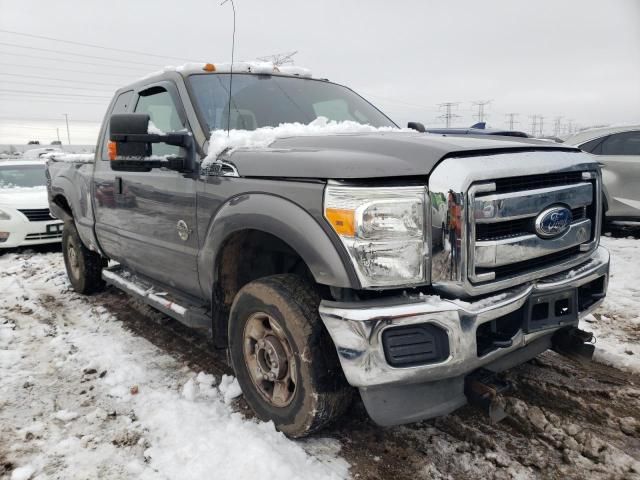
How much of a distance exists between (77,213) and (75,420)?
105 inches

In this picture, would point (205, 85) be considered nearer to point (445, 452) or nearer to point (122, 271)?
point (122, 271)

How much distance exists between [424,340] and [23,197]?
804 centimetres

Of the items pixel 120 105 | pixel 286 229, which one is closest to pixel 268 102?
pixel 286 229

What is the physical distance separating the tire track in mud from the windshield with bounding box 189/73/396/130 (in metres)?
1.74

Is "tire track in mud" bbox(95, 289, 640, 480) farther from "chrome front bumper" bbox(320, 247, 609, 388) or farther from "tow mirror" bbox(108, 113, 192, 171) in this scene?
"tow mirror" bbox(108, 113, 192, 171)

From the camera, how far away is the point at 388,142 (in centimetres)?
223

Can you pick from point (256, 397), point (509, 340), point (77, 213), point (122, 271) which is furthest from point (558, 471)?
point (77, 213)

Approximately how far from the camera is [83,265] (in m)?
5.16

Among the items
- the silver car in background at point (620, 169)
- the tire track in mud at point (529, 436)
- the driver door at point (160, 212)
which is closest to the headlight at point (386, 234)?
the tire track in mud at point (529, 436)

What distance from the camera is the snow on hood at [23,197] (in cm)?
769

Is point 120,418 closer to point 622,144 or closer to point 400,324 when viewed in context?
point 400,324

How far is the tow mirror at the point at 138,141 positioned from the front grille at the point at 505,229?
5.78ft

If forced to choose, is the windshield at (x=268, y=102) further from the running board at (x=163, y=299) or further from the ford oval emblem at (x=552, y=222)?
the ford oval emblem at (x=552, y=222)

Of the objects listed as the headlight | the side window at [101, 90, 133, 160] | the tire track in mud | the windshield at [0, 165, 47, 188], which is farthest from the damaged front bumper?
the windshield at [0, 165, 47, 188]
